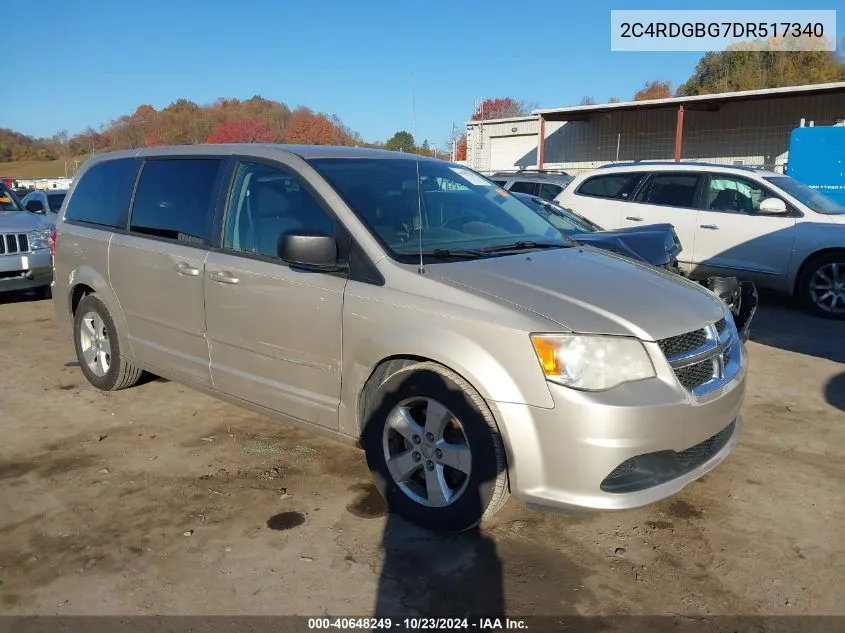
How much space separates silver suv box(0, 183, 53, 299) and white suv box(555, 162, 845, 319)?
7406mm

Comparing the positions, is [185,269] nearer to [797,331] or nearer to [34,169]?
[797,331]

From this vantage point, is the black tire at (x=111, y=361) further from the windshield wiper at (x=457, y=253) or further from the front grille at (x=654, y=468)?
the front grille at (x=654, y=468)

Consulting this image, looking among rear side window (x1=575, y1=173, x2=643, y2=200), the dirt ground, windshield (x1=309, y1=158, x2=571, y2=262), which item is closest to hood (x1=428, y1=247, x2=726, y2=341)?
windshield (x1=309, y1=158, x2=571, y2=262)

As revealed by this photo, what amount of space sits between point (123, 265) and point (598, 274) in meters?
3.22

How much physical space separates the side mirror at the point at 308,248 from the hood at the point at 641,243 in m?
3.24

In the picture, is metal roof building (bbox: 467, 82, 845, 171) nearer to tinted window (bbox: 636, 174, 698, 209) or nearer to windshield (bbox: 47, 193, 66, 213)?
tinted window (bbox: 636, 174, 698, 209)

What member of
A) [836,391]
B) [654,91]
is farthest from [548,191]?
[654,91]

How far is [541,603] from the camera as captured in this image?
283 cm

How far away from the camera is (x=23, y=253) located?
29.4 ft

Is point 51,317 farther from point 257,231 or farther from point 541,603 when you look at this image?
point 541,603

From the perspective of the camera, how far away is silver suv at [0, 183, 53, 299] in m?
8.82

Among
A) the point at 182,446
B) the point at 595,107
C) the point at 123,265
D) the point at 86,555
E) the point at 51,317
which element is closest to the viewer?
the point at 86,555

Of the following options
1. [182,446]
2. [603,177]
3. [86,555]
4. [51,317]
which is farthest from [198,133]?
[86,555]

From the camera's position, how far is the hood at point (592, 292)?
9.86ft
